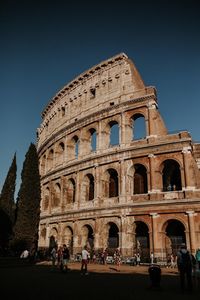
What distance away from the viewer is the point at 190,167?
20.3 meters

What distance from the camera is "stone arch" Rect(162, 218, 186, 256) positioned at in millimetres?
20203

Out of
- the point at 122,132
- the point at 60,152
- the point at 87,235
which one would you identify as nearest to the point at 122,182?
the point at 122,132

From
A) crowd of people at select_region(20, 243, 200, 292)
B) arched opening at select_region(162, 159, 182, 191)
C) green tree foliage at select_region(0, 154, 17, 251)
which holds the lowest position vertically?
crowd of people at select_region(20, 243, 200, 292)

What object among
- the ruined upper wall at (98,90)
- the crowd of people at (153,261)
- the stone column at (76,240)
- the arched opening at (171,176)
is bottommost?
the crowd of people at (153,261)

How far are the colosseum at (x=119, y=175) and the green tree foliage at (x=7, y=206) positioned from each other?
4382 millimetres

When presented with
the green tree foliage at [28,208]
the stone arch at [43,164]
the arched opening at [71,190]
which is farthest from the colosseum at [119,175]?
the green tree foliage at [28,208]

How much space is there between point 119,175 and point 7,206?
32.4 ft

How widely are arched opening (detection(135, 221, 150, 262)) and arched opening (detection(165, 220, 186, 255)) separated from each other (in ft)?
4.66

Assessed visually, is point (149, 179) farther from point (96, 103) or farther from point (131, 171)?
point (96, 103)

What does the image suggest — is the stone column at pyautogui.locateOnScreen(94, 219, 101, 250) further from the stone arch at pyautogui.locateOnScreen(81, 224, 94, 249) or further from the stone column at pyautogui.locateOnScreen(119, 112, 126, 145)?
the stone column at pyautogui.locateOnScreen(119, 112, 126, 145)

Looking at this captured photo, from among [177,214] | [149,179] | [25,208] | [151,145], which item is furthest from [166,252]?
[25,208]

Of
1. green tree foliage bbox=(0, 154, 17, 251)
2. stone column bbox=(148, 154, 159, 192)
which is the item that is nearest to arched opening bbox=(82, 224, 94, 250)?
green tree foliage bbox=(0, 154, 17, 251)

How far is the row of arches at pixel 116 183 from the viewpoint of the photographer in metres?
22.8

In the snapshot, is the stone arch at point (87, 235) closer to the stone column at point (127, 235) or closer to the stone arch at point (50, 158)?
the stone column at point (127, 235)
